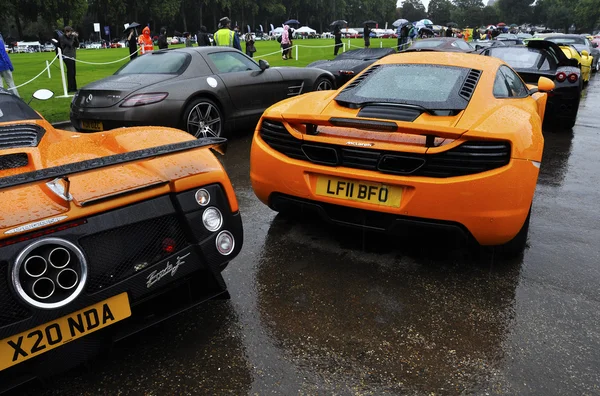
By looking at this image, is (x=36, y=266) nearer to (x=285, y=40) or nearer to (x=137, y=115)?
(x=137, y=115)

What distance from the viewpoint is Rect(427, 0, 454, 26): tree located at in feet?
451

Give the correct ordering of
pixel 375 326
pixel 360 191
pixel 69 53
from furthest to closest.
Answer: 1. pixel 69 53
2. pixel 360 191
3. pixel 375 326

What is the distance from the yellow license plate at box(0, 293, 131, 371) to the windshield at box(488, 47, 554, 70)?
7.52 m

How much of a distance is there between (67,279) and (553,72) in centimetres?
791

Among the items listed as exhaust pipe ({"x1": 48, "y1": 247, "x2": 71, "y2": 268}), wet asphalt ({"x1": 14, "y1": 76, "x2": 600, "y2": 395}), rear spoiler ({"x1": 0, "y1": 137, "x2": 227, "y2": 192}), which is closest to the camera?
rear spoiler ({"x1": 0, "y1": 137, "x2": 227, "y2": 192})

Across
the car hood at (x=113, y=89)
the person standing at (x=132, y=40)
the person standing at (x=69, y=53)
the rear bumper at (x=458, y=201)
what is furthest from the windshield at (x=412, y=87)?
the person standing at (x=132, y=40)

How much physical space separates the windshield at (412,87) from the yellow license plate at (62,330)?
2172mm

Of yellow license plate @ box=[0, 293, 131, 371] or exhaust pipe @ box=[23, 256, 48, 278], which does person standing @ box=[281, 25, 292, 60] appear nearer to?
yellow license plate @ box=[0, 293, 131, 371]

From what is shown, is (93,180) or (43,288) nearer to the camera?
(43,288)

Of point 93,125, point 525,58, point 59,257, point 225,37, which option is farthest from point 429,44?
point 59,257

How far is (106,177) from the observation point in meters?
2.05

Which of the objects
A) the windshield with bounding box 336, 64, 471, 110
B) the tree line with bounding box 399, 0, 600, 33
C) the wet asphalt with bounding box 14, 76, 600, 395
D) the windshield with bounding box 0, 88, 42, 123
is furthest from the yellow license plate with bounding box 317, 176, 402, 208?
the tree line with bounding box 399, 0, 600, 33

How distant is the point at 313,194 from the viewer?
3.21m

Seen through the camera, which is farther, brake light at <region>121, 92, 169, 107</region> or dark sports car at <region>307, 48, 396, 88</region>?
dark sports car at <region>307, 48, 396, 88</region>
